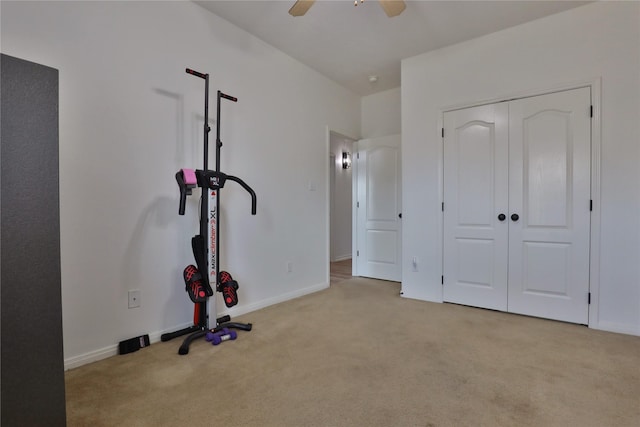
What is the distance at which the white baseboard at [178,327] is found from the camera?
1.96 m

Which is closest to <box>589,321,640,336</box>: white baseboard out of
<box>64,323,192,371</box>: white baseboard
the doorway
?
<box>64,323,192,371</box>: white baseboard

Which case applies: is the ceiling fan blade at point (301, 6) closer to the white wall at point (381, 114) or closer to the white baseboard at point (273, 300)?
the white wall at point (381, 114)

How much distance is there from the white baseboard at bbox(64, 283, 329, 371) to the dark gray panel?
1.23 metres

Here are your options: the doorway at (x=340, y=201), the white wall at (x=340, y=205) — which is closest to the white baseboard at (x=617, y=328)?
the doorway at (x=340, y=201)

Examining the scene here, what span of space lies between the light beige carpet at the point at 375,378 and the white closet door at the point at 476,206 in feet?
1.72

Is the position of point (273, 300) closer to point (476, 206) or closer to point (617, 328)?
point (476, 206)

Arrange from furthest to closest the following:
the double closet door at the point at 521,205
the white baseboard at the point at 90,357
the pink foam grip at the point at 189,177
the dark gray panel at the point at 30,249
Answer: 1. the double closet door at the point at 521,205
2. the pink foam grip at the point at 189,177
3. the white baseboard at the point at 90,357
4. the dark gray panel at the point at 30,249

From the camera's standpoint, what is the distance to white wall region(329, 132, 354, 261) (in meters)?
6.58

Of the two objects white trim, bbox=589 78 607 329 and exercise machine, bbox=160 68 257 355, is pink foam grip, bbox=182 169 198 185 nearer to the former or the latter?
exercise machine, bbox=160 68 257 355

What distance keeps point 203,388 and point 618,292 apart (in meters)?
3.17

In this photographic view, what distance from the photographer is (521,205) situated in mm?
2992

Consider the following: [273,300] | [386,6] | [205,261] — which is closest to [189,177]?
[205,261]

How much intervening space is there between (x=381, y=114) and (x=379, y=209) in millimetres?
1366

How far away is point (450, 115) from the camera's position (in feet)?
11.1
